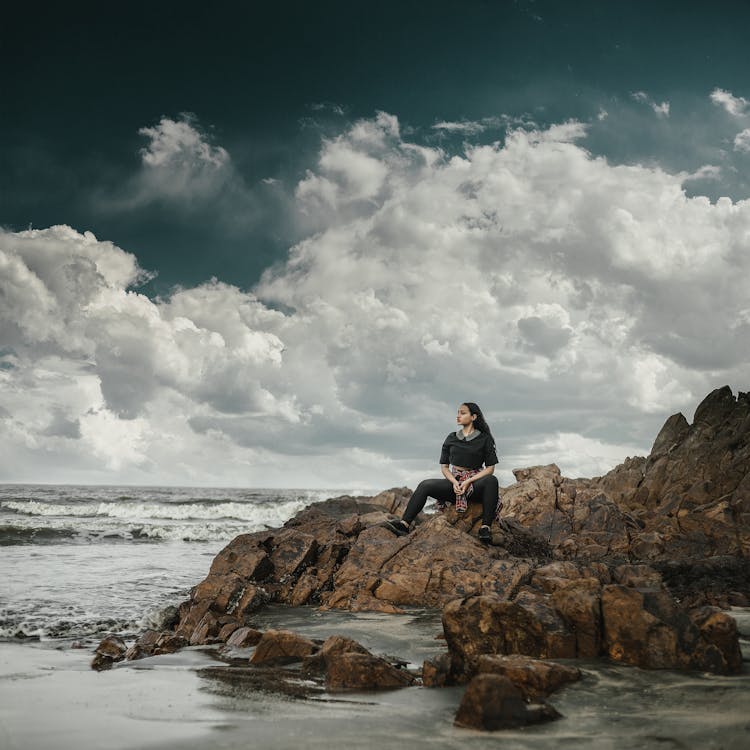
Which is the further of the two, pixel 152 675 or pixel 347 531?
pixel 347 531

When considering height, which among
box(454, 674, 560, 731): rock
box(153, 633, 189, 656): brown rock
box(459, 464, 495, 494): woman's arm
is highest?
box(459, 464, 495, 494): woman's arm

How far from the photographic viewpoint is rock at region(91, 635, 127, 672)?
6.11 metres

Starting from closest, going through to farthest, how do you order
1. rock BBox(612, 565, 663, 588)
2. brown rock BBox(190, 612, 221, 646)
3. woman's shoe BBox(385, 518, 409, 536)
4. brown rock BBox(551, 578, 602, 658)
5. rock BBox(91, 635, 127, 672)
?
brown rock BBox(551, 578, 602, 658), rock BBox(91, 635, 127, 672), brown rock BBox(190, 612, 221, 646), rock BBox(612, 565, 663, 588), woman's shoe BBox(385, 518, 409, 536)

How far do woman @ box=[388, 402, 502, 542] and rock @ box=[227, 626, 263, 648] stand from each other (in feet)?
12.2

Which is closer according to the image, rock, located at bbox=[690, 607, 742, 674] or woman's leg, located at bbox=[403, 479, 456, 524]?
rock, located at bbox=[690, 607, 742, 674]

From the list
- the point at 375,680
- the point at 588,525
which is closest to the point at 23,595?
the point at 375,680

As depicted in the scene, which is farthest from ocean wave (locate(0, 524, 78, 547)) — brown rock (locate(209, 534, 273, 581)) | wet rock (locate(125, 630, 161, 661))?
wet rock (locate(125, 630, 161, 661))

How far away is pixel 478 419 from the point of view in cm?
1038

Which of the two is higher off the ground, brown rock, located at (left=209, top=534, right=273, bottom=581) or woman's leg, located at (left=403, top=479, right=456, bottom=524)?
woman's leg, located at (left=403, top=479, right=456, bottom=524)

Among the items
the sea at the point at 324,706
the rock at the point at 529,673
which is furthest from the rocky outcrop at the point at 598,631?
the rock at the point at 529,673

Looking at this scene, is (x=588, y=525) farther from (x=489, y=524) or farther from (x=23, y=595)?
(x=23, y=595)

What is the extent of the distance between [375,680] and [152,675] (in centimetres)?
203

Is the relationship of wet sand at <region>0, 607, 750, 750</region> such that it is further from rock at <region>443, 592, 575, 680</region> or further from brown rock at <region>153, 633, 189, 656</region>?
brown rock at <region>153, 633, 189, 656</region>

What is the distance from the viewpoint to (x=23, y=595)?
11.4 metres
